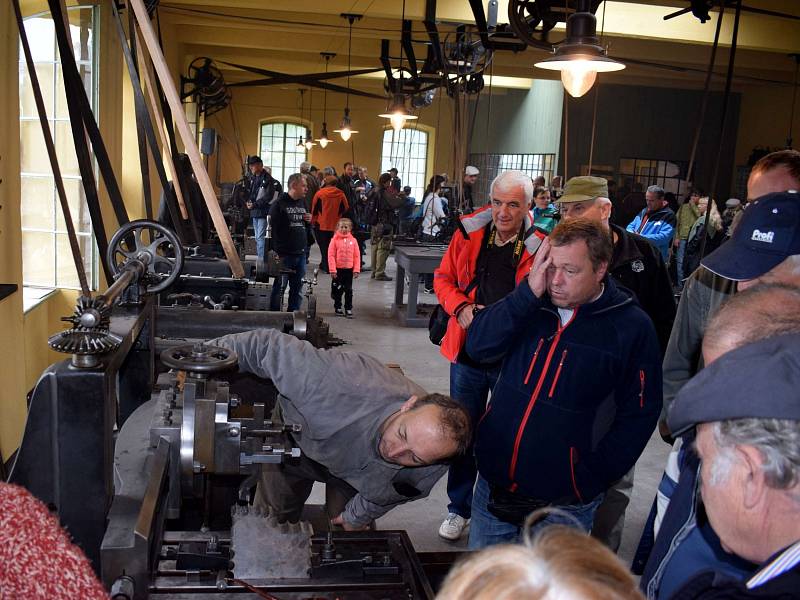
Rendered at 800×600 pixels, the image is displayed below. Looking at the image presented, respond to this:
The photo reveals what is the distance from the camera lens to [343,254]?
25.3 ft

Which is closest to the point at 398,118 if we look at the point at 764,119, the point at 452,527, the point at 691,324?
the point at 452,527

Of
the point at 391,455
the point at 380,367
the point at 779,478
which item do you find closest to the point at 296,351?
the point at 380,367

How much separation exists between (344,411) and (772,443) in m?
1.30

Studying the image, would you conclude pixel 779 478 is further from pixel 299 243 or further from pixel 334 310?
pixel 334 310

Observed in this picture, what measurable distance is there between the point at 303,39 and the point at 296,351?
10516mm

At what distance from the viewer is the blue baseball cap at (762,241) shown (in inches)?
70.8

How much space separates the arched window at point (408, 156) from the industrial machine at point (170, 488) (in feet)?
62.3

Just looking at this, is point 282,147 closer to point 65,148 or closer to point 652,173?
point 652,173

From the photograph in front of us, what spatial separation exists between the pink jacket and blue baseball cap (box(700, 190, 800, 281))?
19.6 feet

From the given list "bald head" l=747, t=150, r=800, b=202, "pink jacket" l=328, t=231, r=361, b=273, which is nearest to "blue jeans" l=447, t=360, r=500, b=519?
"bald head" l=747, t=150, r=800, b=202

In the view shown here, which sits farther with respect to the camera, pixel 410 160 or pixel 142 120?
pixel 410 160

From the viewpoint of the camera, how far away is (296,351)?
7.06 ft

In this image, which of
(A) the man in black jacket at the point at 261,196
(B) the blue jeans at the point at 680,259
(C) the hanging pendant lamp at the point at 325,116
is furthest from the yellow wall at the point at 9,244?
(C) the hanging pendant lamp at the point at 325,116

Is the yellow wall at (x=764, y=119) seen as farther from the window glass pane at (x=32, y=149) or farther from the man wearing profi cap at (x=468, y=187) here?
the window glass pane at (x=32, y=149)
